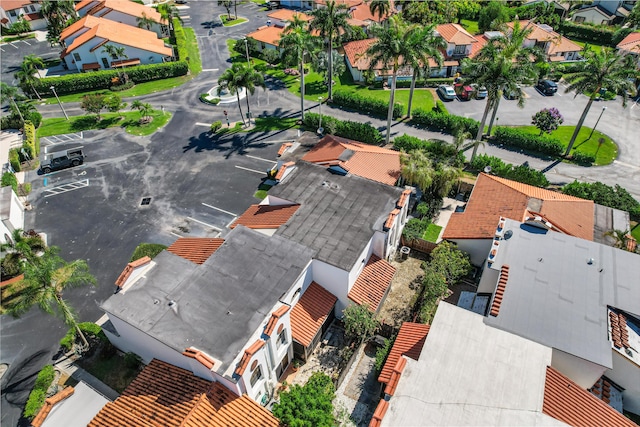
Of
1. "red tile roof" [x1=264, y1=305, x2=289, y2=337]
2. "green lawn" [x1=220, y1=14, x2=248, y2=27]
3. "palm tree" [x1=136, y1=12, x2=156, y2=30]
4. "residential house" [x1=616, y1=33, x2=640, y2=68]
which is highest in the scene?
"palm tree" [x1=136, y1=12, x2=156, y2=30]

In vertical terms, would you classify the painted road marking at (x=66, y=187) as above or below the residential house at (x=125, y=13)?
below

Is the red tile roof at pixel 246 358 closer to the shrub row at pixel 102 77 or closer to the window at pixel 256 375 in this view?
the window at pixel 256 375

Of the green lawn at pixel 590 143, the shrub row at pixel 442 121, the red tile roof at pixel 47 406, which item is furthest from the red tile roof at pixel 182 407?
the green lawn at pixel 590 143

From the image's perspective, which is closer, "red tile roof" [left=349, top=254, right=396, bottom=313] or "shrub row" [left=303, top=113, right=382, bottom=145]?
"red tile roof" [left=349, top=254, right=396, bottom=313]

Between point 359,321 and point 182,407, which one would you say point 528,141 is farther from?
point 182,407

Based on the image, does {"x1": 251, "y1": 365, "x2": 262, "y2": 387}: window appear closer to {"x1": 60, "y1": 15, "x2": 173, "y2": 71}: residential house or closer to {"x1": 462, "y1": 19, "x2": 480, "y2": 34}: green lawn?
{"x1": 60, "y1": 15, "x2": 173, "y2": 71}: residential house

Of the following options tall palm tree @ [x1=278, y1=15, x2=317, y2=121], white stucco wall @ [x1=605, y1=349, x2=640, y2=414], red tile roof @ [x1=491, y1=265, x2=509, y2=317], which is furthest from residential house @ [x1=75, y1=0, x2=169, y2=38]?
white stucco wall @ [x1=605, y1=349, x2=640, y2=414]

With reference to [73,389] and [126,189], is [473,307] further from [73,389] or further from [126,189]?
[126,189]
